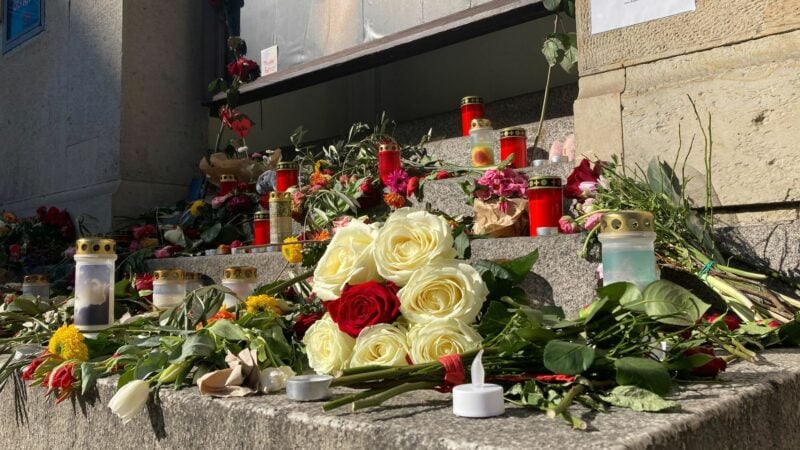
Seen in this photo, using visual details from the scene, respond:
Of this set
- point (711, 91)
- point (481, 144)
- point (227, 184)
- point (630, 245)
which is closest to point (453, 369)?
point (630, 245)

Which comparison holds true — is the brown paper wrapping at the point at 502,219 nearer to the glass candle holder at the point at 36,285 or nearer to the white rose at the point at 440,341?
the white rose at the point at 440,341

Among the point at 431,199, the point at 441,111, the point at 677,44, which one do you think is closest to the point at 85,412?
the point at 431,199

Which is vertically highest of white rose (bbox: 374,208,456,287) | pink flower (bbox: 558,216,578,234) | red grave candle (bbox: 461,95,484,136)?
red grave candle (bbox: 461,95,484,136)

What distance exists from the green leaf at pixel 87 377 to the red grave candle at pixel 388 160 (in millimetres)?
1602

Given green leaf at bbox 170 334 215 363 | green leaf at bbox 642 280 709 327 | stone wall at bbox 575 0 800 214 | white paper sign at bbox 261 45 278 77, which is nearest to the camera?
green leaf at bbox 642 280 709 327

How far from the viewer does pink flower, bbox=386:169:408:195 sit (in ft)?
8.99

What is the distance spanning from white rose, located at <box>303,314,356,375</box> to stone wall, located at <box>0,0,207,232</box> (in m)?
3.54

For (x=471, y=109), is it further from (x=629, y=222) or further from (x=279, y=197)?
(x=629, y=222)

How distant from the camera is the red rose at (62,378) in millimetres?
1424

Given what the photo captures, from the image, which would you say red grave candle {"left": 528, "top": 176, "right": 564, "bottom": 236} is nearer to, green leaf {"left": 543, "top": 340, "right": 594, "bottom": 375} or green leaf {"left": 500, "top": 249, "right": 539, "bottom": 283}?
green leaf {"left": 500, "top": 249, "right": 539, "bottom": 283}

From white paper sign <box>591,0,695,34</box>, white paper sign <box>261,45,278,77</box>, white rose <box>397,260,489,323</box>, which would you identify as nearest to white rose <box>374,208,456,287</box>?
white rose <box>397,260,489,323</box>

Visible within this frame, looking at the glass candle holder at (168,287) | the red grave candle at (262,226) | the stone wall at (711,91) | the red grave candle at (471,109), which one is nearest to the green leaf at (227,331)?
the glass candle holder at (168,287)

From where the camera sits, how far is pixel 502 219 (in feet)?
7.15

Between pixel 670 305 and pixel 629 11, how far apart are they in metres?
1.53
